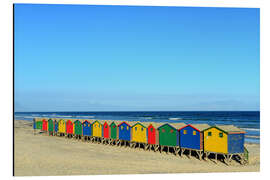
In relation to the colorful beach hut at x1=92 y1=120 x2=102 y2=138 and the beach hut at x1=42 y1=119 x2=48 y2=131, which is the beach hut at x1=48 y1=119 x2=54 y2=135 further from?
the colorful beach hut at x1=92 y1=120 x2=102 y2=138

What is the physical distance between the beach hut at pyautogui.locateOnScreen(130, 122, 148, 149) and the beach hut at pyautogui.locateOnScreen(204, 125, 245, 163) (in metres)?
6.43

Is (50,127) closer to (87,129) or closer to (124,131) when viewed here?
(87,129)

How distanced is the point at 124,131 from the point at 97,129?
3992 mm

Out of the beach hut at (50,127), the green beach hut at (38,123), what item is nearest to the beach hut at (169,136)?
the beach hut at (50,127)

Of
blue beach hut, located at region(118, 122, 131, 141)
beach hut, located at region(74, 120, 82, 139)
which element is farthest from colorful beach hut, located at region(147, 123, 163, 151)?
beach hut, located at region(74, 120, 82, 139)

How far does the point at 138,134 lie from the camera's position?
88.6ft

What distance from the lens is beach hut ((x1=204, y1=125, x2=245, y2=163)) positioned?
2067 centimetres

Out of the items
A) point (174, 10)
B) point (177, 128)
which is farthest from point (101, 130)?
point (174, 10)

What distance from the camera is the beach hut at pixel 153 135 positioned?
83.7 ft

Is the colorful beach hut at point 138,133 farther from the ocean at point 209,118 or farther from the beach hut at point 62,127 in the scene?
the ocean at point 209,118

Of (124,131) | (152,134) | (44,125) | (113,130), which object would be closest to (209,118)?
(44,125)
